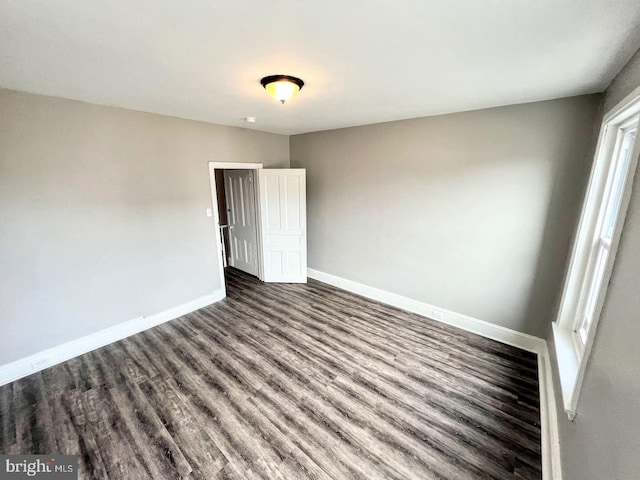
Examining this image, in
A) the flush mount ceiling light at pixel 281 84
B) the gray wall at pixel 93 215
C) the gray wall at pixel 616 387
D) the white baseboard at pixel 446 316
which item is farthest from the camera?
the white baseboard at pixel 446 316

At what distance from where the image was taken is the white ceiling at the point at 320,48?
3.59 ft

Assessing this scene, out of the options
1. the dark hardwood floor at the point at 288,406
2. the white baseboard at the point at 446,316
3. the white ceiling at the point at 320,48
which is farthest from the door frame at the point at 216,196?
the white baseboard at the point at 446,316

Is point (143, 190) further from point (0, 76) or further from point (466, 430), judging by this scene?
point (466, 430)

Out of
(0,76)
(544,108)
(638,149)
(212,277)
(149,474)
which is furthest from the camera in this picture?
(212,277)

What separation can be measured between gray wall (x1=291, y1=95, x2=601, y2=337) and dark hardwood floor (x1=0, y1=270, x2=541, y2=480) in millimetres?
611

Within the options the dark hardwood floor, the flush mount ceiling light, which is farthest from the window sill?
the flush mount ceiling light

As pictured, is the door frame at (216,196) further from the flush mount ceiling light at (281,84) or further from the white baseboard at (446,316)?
the flush mount ceiling light at (281,84)

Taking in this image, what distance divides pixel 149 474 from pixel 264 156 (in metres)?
3.81

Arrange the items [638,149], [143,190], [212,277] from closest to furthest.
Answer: [638,149]
[143,190]
[212,277]

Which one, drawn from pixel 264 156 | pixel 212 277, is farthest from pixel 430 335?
pixel 264 156

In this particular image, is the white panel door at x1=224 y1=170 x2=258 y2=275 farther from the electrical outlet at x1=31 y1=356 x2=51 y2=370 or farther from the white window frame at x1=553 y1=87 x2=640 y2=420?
the white window frame at x1=553 y1=87 x2=640 y2=420

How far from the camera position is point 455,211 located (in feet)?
9.71

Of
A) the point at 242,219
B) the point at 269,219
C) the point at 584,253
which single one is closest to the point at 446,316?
the point at 584,253

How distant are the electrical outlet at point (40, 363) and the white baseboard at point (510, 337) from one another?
3.37 meters
